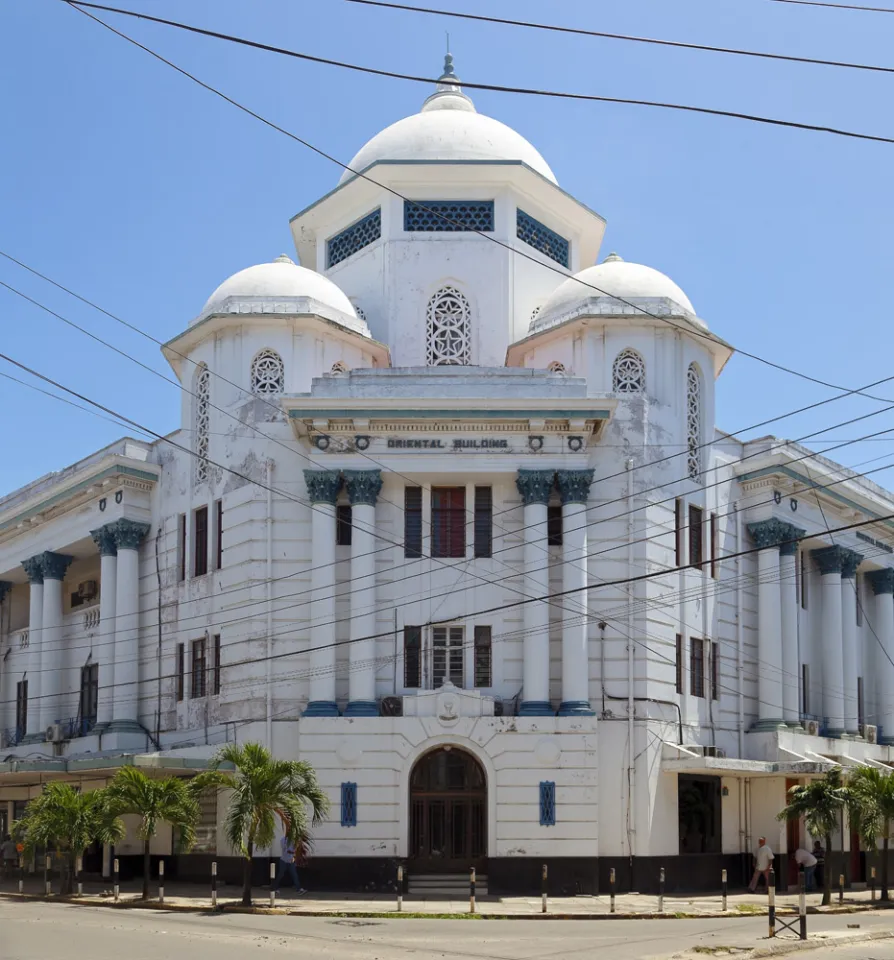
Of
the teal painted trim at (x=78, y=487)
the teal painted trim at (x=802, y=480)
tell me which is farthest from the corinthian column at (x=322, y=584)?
the teal painted trim at (x=802, y=480)

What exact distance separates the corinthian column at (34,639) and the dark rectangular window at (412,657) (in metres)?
15.7

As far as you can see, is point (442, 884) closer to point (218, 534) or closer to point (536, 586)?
point (536, 586)

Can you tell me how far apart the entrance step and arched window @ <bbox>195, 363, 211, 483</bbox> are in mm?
12885

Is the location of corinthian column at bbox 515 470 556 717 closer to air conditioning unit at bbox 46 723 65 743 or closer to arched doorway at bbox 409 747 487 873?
arched doorway at bbox 409 747 487 873

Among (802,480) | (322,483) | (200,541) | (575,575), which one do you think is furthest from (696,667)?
(200,541)

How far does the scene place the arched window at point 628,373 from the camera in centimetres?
4072

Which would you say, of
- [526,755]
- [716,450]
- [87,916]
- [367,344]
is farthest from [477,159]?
[87,916]

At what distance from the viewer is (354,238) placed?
46.6 m

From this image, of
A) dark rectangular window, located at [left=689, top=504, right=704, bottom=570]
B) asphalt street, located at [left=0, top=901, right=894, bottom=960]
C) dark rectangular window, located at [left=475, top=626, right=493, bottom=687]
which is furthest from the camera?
dark rectangular window, located at [left=689, top=504, right=704, bottom=570]

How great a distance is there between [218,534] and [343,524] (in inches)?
159

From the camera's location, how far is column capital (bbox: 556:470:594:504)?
3794 cm

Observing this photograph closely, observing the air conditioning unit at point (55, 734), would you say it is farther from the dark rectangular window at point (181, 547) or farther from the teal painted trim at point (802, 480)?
the teal painted trim at point (802, 480)

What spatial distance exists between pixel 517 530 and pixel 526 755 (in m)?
5.95

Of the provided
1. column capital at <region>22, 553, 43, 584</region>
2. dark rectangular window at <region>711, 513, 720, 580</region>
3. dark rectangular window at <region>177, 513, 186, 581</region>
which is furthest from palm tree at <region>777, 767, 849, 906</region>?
column capital at <region>22, 553, 43, 584</region>
